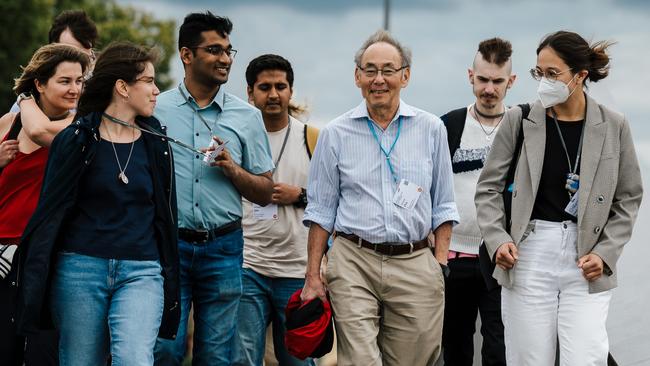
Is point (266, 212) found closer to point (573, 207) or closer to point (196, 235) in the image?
point (196, 235)

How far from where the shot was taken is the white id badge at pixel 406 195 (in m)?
7.20

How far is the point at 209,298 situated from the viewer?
25.1 ft

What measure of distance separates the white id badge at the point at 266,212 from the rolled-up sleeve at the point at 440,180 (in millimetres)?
1588

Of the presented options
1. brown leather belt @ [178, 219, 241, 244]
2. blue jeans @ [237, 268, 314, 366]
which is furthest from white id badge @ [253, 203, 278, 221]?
brown leather belt @ [178, 219, 241, 244]

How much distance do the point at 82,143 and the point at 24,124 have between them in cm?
104

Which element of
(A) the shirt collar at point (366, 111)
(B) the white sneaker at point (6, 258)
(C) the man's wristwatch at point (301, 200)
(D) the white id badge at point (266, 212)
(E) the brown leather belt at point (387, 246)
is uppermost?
(A) the shirt collar at point (366, 111)

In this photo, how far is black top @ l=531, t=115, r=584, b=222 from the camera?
7027 mm

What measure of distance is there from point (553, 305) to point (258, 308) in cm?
244

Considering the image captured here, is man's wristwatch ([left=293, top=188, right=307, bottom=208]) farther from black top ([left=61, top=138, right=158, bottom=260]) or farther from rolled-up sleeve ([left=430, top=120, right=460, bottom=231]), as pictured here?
black top ([left=61, top=138, right=158, bottom=260])

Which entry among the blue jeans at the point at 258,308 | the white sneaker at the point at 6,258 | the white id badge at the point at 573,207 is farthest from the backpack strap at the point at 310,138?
the white id badge at the point at 573,207

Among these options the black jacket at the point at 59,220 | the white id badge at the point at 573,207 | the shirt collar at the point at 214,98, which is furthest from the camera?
the shirt collar at the point at 214,98

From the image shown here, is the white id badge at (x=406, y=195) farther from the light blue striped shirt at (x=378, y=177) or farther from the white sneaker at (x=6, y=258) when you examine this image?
the white sneaker at (x=6, y=258)

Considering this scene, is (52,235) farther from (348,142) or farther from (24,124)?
(348,142)

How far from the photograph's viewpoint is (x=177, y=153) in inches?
300
